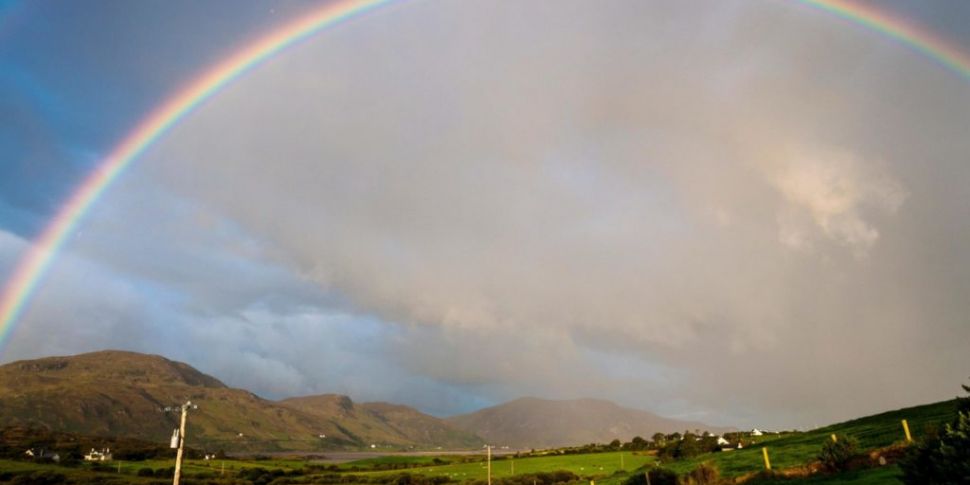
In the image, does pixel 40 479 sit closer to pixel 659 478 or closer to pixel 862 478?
pixel 659 478

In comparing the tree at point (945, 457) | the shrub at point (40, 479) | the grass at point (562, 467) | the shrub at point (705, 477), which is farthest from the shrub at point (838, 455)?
the shrub at point (40, 479)

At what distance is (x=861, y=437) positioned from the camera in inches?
2322

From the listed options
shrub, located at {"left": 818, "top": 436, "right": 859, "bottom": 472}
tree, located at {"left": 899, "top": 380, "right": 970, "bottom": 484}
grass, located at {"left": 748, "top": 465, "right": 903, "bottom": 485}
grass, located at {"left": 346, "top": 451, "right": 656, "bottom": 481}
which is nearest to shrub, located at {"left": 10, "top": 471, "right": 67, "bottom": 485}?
grass, located at {"left": 346, "top": 451, "right": 656, "bottom": 481}

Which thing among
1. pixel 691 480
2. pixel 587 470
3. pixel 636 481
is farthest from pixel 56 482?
pixel 691 480

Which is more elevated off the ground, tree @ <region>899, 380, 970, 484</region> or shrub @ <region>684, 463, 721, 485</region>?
tree @ <region>899, 380, 970, 484</region>

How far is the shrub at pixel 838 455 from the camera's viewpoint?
1582 inches

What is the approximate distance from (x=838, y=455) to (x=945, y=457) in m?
21.7

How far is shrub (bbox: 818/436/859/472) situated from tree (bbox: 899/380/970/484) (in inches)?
717

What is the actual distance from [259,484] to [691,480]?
475ft

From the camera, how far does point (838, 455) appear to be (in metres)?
40.5

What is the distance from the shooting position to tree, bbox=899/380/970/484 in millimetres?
20906

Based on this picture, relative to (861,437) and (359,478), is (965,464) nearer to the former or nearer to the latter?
(861,437)

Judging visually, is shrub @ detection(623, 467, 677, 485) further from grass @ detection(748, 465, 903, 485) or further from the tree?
the tree

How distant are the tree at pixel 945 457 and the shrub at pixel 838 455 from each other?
18.2 metres
